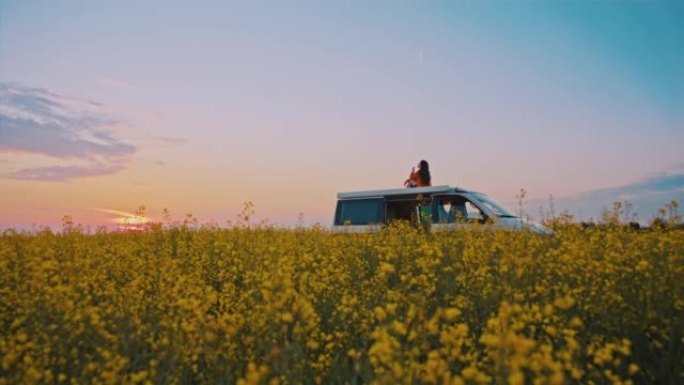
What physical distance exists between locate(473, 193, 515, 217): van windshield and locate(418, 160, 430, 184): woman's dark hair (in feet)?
7.11

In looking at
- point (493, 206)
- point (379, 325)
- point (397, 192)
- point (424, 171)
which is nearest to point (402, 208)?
point (397, 192)

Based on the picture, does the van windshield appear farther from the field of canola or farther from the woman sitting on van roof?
the field of canola

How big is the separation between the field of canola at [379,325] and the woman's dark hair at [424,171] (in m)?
7.08

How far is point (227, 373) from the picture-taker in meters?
3.90

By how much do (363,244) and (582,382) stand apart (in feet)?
15.5

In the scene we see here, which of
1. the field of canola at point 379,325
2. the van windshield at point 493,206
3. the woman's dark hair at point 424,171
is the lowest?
the field of canola at point 379,325

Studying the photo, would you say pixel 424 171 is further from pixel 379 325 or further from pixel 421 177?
pixel 379 325

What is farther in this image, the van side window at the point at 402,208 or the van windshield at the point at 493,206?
the van side window at the point at 402,208

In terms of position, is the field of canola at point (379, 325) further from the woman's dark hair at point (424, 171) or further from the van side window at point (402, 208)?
the woman's dark hair at point (424, 171)

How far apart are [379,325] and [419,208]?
8.44 metres

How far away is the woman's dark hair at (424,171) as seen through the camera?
1508 cm

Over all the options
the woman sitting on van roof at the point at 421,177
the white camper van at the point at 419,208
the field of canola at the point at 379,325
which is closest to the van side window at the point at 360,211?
the white camper van at the point at 419,208

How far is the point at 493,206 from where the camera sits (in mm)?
12930

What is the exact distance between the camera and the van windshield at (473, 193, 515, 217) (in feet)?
41.4
